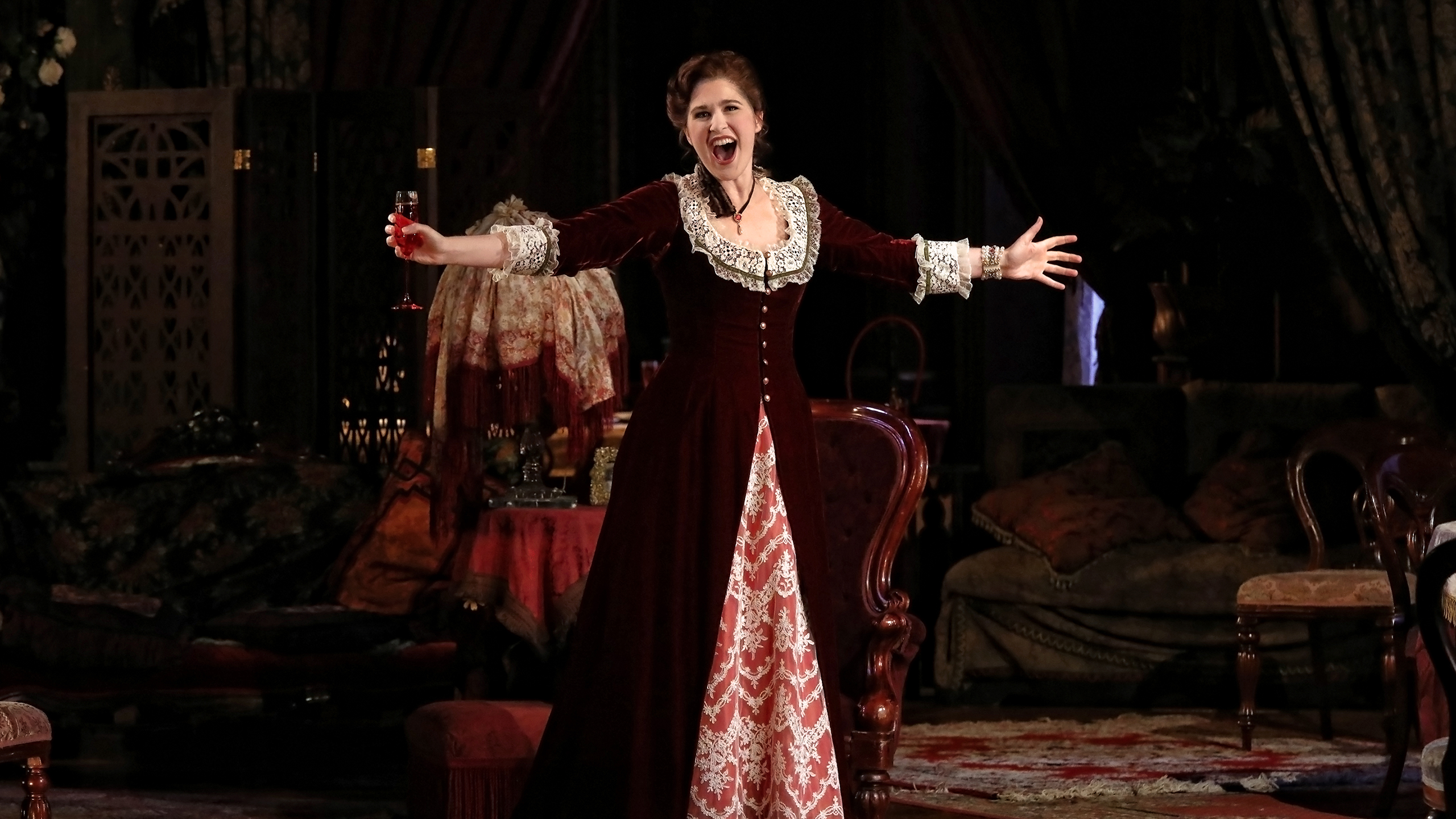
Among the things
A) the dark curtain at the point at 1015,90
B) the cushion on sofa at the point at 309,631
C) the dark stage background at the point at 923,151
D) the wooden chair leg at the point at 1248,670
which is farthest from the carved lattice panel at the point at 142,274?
the wooden chair leg at the point at 1248,670

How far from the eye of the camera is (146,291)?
21.3ft

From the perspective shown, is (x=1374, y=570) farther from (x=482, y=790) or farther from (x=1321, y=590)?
(x=482, y=790)

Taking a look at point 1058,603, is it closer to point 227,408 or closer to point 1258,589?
point 1258,589

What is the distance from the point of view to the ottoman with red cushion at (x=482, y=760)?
3.98 m

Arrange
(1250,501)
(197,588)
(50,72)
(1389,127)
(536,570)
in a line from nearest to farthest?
1. (536,570)
2. (1389,127)
3. (197,588)
4. (1250,501)
5. (50,72)

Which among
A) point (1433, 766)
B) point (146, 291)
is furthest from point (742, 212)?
point (146, 291)

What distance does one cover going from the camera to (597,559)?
3357mm

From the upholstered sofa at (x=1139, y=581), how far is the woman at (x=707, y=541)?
3075 mm

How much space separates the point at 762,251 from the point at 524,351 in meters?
1.43

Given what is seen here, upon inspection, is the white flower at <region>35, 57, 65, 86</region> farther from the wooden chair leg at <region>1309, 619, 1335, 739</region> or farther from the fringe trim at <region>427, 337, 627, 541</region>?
the wooden chair leg at <region>1309, 619, 1335, 739</region>

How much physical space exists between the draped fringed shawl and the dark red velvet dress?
4.27 ft

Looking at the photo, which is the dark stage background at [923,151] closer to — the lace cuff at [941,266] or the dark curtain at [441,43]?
the dark curtain at [441,43]

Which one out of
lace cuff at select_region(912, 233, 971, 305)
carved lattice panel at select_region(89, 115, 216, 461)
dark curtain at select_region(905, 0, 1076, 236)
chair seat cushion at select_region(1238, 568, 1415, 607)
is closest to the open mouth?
lace cuff at select_region(912, 233, 971, 305)

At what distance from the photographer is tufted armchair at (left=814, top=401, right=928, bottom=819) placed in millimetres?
3598
